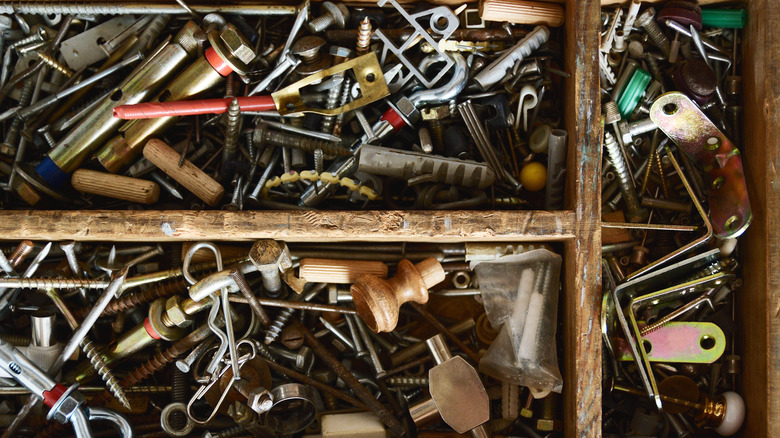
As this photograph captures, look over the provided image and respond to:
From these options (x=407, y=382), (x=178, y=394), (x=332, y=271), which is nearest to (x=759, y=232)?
(x=407, y=382)

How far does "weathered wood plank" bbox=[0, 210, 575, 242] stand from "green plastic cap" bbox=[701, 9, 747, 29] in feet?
2.44

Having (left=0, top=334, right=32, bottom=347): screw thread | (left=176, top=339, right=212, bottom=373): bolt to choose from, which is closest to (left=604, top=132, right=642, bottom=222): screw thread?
(left=176, top=339, right=212, bottom=373): bolt

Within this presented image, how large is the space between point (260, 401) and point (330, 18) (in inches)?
42.2

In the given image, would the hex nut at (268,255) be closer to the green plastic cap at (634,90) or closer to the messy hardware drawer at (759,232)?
the messy hardware drawer at (759,232)

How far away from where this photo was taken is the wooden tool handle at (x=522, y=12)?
5.76 feet

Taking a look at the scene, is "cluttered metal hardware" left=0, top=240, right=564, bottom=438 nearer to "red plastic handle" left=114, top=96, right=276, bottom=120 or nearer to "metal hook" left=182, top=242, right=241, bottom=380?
"metal hook" left=182, top=242, right=241, bottom=380

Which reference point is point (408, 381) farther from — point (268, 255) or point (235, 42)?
point (235, 42)

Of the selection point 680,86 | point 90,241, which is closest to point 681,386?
point 680,86

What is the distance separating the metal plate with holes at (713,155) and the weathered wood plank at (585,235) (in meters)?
0.21

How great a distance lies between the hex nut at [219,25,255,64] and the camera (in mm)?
1697

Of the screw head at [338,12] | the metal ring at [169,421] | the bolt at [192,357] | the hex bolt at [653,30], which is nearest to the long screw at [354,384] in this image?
the bolt at [192,357]

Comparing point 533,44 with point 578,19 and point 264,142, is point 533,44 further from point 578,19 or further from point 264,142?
point 264,142

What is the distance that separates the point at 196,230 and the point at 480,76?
0.89 meters

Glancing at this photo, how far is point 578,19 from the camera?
5.50 ft
